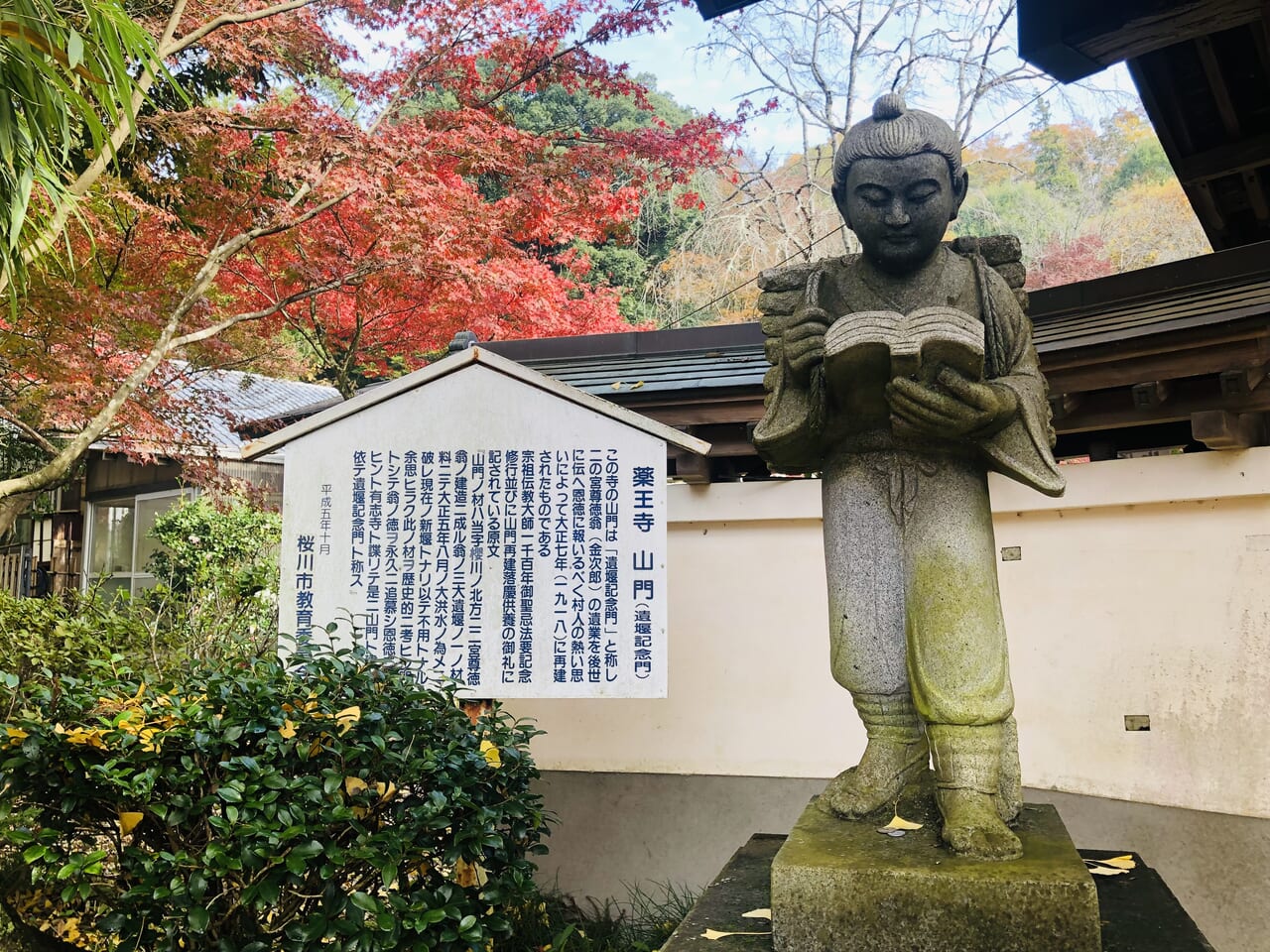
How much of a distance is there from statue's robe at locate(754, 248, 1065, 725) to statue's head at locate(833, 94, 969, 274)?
14cm

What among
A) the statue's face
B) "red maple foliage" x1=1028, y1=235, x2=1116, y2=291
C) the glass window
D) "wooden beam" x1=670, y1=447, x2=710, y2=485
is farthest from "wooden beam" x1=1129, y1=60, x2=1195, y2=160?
the glass window

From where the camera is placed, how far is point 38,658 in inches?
215

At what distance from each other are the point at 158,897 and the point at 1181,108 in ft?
20.4

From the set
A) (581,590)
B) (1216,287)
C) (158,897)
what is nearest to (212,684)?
(158,897)

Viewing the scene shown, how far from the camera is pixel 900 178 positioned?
2.73m

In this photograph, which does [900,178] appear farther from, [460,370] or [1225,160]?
[1225,160]

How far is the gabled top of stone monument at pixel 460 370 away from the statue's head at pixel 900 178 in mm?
2016

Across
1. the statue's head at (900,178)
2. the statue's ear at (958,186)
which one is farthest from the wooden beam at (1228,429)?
the statue's head at (900,178)

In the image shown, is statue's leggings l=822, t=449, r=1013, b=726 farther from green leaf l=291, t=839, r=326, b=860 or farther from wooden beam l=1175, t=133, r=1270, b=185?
wooden beam l=1175, t=133, r=1270, b=185

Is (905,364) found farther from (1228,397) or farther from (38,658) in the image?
(38,658)

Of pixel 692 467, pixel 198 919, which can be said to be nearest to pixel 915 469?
pixel 198 919

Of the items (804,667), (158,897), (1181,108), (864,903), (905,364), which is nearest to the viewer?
(864,903)

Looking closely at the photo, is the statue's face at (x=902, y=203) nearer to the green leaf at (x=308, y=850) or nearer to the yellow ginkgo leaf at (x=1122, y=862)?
the yellow ginkgo leaf at (x=1122, y=862)

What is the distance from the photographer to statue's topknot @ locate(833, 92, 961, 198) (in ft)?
8.92
